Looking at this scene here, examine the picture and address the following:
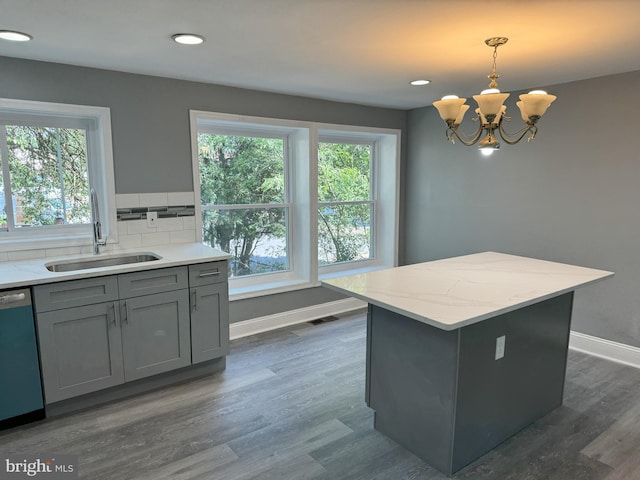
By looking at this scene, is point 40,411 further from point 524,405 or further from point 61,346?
point 524,405

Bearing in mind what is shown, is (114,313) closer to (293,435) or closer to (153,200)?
(153,200)

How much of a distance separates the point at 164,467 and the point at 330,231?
2941 mm

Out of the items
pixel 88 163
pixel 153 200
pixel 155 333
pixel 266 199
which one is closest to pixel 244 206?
pixel 266 199

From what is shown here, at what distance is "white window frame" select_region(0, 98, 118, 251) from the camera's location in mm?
2732

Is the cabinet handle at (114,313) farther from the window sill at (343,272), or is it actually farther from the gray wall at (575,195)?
the gray wall at (575,195)

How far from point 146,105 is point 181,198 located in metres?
0.73

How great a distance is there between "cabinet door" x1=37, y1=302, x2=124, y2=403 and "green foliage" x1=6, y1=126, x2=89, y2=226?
919mm

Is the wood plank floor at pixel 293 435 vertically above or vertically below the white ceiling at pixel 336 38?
below

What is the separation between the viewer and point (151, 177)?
3.18m

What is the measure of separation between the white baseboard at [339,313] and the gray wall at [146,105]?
0.37 ft

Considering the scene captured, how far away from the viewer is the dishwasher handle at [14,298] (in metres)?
2.22

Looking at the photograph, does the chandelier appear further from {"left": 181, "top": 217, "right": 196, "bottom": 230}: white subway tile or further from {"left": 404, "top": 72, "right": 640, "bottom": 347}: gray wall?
{"left": 181, "top": 217, "right": 196, "bottom": 230}: white subway tile

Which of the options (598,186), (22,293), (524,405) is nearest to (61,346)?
(22,293)

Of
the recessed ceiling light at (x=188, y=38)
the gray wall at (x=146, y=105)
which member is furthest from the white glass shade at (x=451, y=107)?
the gray wall at (x=146, y=105)
